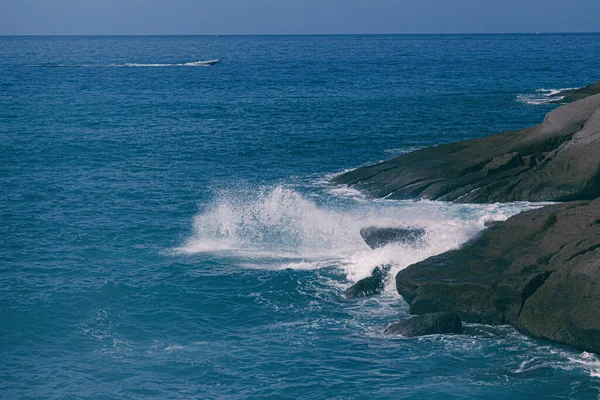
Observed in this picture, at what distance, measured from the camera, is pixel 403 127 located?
6600cm

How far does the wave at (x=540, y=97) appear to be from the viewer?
81.1m

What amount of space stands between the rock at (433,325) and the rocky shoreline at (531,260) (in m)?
0.04

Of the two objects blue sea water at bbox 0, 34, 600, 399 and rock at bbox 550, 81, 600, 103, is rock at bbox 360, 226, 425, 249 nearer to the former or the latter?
blue sea water at bbox 0, 34, 600, 399

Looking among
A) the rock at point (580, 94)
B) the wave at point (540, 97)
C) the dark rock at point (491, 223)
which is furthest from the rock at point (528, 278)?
the wave at point (540, 97)

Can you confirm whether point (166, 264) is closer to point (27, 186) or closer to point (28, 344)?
point (28, 344)

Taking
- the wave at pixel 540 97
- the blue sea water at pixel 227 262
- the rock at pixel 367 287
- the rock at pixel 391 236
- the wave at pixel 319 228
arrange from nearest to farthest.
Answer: the blue sea water at pixel 227 262
the rock at pixel 367 287
the wave at pixel 319 228
the rock at pixel 391 236
the wave at pixel 540 97

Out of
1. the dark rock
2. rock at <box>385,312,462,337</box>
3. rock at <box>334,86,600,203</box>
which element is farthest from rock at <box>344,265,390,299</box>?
rock at <box>334,86,600,203</box>

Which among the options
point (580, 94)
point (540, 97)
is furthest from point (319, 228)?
point (540, 97)

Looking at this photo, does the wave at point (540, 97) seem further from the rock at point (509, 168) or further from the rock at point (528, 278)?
the rock at point (528, 278)

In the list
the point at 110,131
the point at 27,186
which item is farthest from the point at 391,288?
the point at 110,131

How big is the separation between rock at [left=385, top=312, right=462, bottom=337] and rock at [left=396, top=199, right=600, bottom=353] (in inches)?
36.3

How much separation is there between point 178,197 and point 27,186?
9643 mm

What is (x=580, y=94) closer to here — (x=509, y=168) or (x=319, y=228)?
(x=509, y=168)

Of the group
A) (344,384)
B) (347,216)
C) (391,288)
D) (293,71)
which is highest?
(293,71)
